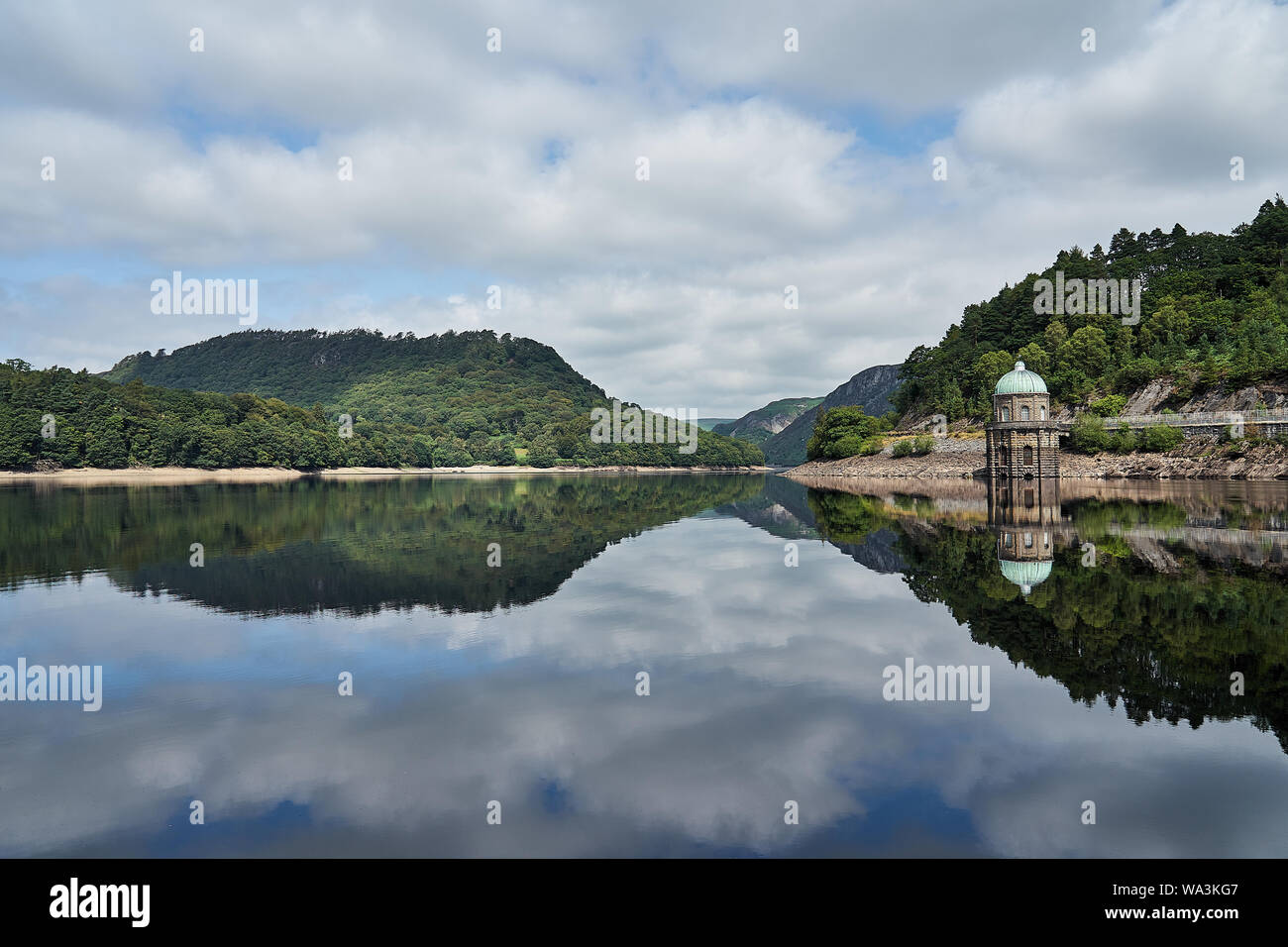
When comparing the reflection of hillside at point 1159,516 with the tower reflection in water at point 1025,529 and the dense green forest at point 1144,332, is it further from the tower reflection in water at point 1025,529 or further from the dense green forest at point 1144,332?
the dense green forest at point 1144,332

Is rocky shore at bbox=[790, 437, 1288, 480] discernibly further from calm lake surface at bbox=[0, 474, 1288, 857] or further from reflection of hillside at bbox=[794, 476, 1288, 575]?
calm lake surface at bbox=[0, 474, 1288, 857]

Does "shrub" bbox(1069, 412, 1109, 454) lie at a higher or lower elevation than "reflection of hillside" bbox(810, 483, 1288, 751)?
higher

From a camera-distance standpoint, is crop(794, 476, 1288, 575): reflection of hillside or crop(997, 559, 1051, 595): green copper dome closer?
crop(997, 559, 1051, 595): green copper dome

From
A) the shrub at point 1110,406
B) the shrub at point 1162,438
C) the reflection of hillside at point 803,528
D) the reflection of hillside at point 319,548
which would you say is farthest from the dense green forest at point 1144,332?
the reflection of hillside at point 319,548

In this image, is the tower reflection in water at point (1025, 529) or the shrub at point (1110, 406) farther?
the shrub at point (1110, 406)

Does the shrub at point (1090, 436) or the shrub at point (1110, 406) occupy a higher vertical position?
the shrub at point (1110, 406)

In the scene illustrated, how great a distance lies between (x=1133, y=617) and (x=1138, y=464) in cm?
8193

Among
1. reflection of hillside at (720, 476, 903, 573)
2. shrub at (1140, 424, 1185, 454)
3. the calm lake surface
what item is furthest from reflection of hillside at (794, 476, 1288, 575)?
shrub at (1140, 424, 1185, 454)

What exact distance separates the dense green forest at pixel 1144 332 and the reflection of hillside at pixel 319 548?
73750 millimetres

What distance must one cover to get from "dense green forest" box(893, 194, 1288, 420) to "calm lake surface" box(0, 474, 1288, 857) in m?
81.7

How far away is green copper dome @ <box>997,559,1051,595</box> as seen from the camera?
909 inches

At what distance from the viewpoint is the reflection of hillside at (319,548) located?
80.2 ft
